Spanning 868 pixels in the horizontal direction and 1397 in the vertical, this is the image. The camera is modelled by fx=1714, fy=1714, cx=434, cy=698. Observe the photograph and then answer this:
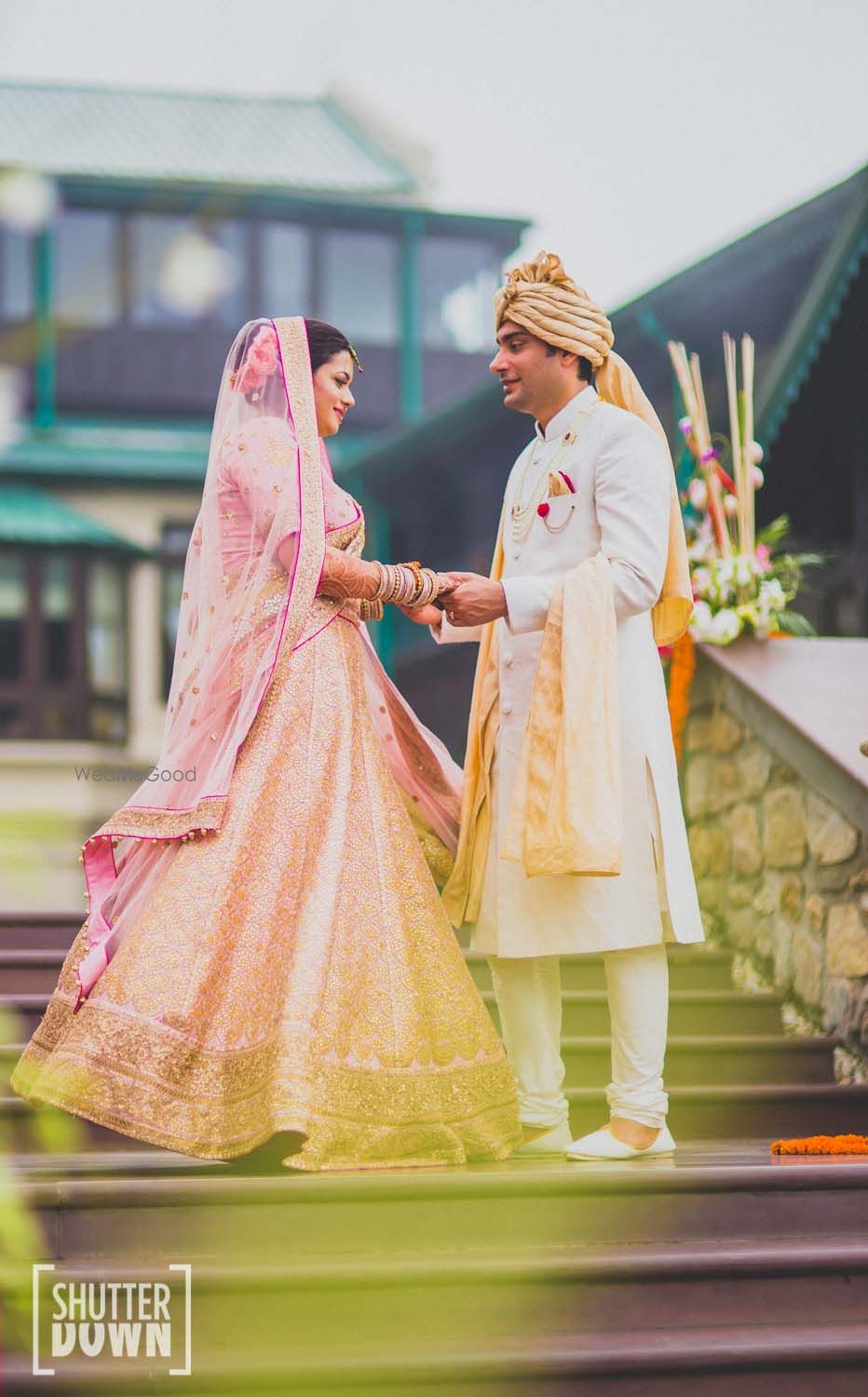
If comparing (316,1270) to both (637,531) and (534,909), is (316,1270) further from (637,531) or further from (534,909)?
(637,531)

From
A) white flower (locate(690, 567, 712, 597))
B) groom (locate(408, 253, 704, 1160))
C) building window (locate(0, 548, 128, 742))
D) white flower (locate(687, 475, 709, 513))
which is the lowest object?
groom (locate(408, 253, 704, 1160))

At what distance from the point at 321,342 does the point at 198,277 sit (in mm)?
14958

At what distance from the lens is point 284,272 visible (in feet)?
61.6

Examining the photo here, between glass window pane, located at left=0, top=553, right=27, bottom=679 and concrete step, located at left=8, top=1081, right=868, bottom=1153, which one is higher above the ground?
glass window pane, located at left=0, top=553, right=27, bottom=679

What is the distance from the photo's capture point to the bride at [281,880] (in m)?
3.27

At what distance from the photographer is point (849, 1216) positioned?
10.8 ft

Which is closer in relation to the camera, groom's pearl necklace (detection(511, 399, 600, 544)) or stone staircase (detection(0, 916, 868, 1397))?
stone staircase (detection(0, 916, 868, 1397))

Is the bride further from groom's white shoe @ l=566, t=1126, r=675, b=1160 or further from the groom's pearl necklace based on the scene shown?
the groom's pearl necklace

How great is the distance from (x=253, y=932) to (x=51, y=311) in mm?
15729

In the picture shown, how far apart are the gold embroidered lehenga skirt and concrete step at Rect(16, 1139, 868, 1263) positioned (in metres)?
0.12

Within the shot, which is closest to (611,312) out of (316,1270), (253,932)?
(253,932)

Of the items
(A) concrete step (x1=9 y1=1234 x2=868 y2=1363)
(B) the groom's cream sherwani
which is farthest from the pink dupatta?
(A) concrete step (x1=9 y1=1234 x2=868 y2=1363)

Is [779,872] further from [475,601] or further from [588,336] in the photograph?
[588,336]

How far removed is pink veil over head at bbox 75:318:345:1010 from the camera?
3.59 m
